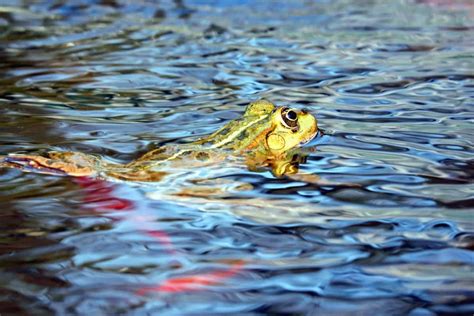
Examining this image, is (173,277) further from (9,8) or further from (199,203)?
(9,8)

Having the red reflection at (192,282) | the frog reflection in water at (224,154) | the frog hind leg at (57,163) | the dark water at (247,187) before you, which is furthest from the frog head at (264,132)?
the red reflection at (192,282)

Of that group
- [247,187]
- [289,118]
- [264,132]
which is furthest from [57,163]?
[289,118]

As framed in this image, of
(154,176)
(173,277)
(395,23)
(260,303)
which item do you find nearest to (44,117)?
(154,176)

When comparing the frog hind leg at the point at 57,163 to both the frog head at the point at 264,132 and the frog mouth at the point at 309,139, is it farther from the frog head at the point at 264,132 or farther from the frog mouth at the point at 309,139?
the frog mouth at the point at 309,139

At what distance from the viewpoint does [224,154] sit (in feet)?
12.3

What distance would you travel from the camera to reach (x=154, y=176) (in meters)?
3.52

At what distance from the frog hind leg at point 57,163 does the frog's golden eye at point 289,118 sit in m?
0.88

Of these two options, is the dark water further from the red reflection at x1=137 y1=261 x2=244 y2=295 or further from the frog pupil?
the frog pupil

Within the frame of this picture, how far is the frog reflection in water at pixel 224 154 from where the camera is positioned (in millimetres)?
3572

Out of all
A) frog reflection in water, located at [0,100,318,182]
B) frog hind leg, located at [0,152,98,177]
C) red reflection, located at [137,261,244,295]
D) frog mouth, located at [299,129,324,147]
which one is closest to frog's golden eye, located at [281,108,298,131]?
frog reflection in water, located at [0,100,318,182]

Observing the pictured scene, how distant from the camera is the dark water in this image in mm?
2559

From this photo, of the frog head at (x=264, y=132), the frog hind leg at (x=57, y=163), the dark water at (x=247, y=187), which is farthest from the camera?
the frog head at (x=264, y=132)

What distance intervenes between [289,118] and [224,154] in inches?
14.3

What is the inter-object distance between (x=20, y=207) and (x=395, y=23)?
16.1 ft
